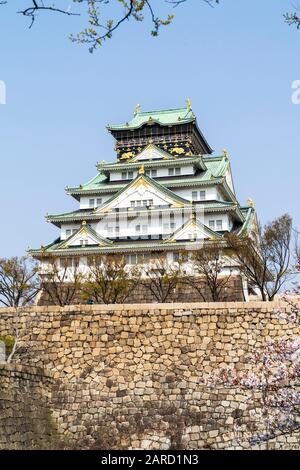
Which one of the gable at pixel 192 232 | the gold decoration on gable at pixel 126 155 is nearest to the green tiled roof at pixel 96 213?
the gable at pixel 192 232

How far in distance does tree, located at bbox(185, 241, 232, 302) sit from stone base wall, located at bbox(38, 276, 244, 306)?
115 millimetres

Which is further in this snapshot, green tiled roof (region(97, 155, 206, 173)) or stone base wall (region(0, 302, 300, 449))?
green tiled roof (region(97, 155, 206, 173))

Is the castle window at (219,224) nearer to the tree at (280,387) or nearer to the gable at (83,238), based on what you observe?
the gable at (83,238)

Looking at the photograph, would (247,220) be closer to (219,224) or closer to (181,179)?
(219,224)

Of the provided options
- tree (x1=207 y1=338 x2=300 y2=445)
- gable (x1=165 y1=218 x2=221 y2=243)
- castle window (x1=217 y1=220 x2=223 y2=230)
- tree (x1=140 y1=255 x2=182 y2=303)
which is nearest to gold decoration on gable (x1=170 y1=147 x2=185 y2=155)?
castle window (x1=217 y1=220 x2=223 y2=230)

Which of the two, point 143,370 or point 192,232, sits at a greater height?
point 192,232

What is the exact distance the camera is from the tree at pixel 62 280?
33.7m

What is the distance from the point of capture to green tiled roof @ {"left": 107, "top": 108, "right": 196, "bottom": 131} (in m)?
47.6

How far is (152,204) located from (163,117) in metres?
11.6

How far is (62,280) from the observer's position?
34.9 meters

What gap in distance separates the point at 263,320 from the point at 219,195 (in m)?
22.6

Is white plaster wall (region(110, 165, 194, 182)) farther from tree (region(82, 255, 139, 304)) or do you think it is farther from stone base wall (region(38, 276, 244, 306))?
tree (region(82, 255, 139, 304))

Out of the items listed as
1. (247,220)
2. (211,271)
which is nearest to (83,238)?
(211,271)

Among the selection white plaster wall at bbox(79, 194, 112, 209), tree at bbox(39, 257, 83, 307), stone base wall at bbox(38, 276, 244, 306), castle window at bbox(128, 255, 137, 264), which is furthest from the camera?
white plaster wall at bbox(79, 194, 112, 209)
